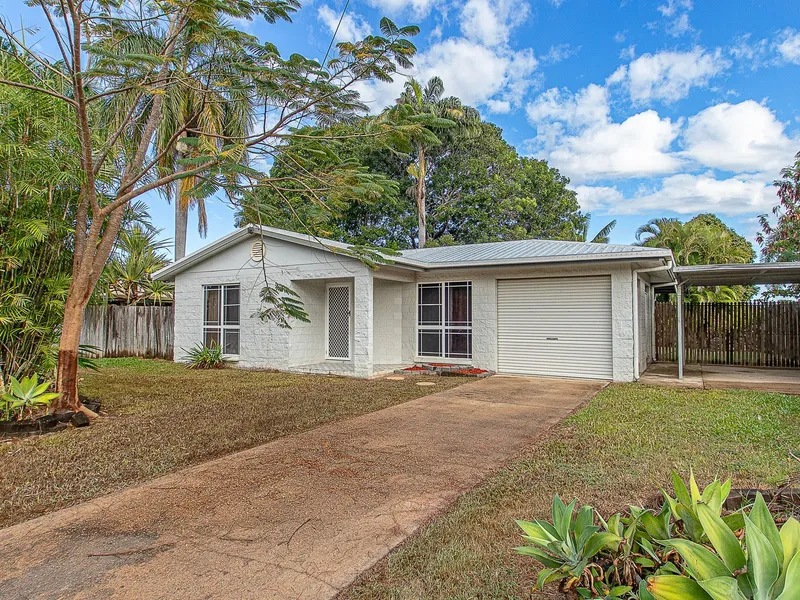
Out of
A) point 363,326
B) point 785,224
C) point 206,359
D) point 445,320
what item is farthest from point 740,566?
point 785,224

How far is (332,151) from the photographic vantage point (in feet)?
20.2

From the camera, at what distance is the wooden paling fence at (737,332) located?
1340 centimetres

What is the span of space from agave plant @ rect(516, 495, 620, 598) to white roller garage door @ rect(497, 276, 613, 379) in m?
9.27

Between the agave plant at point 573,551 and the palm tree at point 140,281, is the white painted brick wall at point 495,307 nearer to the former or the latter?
the agave plant at point 573,551

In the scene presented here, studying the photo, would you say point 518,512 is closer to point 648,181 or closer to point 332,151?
point 332,151

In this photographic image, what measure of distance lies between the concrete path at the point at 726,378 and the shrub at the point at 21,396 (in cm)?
1060

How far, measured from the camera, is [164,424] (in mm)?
6508

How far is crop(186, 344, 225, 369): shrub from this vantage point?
13109 millimetres

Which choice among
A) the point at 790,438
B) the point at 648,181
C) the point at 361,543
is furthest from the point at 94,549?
the point at 648,181

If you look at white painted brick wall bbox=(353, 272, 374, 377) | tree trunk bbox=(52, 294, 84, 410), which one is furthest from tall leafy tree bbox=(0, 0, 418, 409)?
white painted brick wall bbox=(353, 272, 374, 377)

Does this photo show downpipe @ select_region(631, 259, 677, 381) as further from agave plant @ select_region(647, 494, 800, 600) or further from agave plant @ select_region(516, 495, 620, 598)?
agave plant @ select_region(647, 494, 800, 600)

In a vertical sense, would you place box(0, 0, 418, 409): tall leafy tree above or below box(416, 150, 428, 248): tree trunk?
below

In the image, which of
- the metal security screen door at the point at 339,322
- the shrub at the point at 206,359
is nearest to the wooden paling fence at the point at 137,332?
the shrub at the point at 206,359

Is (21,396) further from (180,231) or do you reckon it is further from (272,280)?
(180,231)
